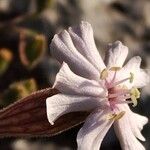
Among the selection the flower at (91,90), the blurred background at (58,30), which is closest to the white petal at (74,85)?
the flower at (91,90)

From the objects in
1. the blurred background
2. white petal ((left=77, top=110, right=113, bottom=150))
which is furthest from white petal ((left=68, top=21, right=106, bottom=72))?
the blurred background

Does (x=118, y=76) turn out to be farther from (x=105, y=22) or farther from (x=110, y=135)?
(x=105, y=22)

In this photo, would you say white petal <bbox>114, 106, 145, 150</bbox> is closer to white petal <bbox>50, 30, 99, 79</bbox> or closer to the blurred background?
white petal <bbox>50, 30, 99, 79</bbox>

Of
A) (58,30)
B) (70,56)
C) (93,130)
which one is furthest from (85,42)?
(58,30)

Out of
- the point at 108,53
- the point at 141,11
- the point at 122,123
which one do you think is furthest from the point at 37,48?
the point at 141,11

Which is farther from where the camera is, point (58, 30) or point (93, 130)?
point (58, 30)

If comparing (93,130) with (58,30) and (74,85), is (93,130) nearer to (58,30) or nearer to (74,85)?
(74,85)

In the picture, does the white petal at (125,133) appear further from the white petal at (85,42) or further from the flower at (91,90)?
the white petal at (85,42)
